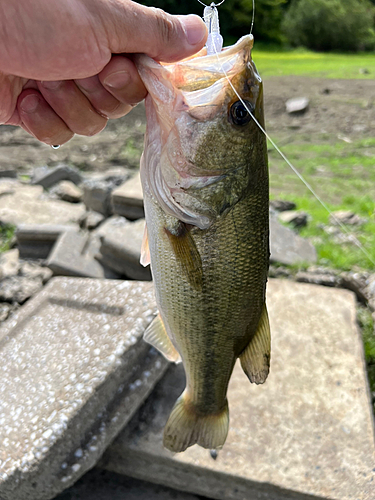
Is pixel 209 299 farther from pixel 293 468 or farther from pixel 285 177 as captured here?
pixel 285 177

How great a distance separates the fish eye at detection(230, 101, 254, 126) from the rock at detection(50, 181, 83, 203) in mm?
5311

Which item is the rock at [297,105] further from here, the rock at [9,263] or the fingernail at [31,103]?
the fingernail at [31,103]

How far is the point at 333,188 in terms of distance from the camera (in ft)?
22.9

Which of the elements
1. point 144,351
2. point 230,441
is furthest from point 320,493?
point 144,351

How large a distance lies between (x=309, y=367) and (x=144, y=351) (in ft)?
3.61

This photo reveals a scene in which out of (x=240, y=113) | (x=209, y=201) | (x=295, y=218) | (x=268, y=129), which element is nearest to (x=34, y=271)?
(x=295, y=218)

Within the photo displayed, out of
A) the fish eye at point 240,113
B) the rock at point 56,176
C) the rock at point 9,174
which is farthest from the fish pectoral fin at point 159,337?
the rock at point 9,174

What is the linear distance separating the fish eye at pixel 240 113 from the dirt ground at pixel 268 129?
6876 mm

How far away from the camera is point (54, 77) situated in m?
1.70

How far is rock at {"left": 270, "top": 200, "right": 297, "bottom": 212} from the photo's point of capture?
5.94 m

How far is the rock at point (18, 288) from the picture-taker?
12.9ft

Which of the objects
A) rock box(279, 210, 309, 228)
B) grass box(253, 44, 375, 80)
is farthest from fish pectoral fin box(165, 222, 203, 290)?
grass box(253, 44, 375, 80)

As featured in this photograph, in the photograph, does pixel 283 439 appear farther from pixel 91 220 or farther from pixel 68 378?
pixel 91 220

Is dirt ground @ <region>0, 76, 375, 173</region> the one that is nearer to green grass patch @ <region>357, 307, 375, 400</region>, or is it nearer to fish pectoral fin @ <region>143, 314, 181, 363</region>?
green grass patch @ <region>357, 307, 375, 400</region>
